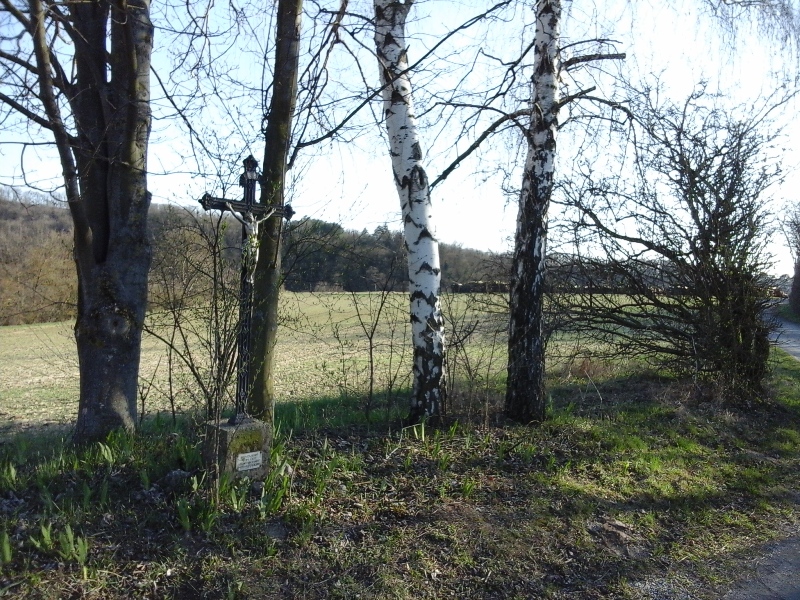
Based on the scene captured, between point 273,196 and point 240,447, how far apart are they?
220 cm

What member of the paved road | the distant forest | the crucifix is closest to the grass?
the paved road

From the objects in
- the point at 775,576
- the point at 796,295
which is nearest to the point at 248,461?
the point at 775,576

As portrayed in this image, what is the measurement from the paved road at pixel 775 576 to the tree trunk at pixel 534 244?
280cm

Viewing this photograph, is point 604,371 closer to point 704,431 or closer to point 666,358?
point 666,358

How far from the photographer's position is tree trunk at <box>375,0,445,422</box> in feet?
22.9

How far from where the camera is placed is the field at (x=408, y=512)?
4.00 metres

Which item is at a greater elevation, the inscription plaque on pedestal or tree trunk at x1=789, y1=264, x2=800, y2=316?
tree trunk at x1=789, y1=264, x2=800, y2=316

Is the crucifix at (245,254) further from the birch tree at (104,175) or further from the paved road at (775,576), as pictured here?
the paved road at (775,576)

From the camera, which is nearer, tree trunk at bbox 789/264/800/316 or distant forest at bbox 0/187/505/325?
distant forest at bbox 0/187/505/325

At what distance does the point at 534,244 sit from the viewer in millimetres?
7719

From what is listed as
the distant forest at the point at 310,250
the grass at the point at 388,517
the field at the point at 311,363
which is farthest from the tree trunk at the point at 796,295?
the grass at the point at 388,517

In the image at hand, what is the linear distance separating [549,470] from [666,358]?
6466 mm

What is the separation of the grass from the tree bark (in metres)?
0.67

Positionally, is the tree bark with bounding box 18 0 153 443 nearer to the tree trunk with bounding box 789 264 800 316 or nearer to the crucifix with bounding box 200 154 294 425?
the crucifix with bounding box 200 154 294 425
